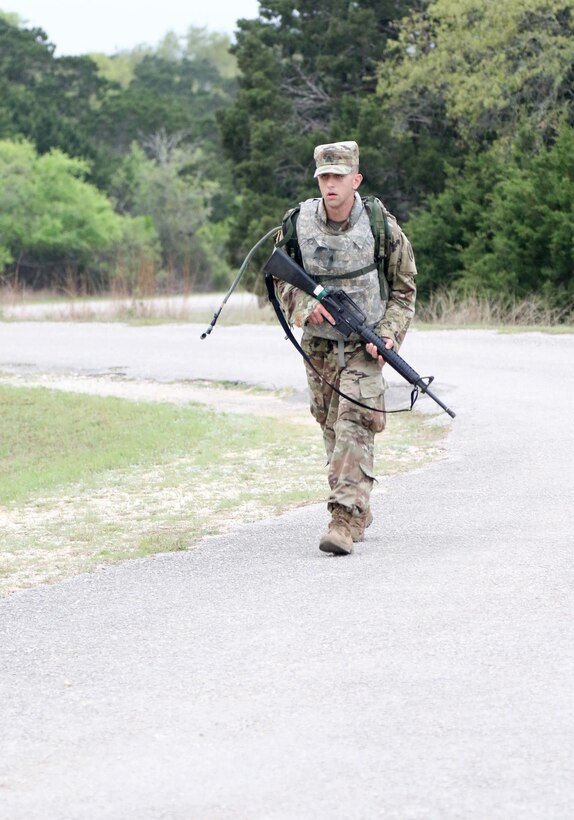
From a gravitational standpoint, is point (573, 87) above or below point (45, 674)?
above

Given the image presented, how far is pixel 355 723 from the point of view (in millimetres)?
4488

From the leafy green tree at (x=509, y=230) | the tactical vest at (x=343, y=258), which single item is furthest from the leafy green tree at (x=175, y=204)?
the tactical vest at (x=343, y=258)

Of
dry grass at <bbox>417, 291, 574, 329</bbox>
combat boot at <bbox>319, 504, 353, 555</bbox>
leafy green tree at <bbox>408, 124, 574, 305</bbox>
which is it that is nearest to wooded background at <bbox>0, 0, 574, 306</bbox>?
leafy green tree at <bbox>408, 124, 574, 305</bbox>

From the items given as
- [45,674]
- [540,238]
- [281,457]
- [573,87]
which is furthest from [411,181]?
[45,674]

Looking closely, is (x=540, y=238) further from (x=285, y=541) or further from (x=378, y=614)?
(x=378, y=614)

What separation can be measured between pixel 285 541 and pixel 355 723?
3.13 metres

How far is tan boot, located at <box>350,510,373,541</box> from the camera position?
7.23m

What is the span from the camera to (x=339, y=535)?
23.2ft

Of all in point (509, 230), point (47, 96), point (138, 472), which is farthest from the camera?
point (47, 96)

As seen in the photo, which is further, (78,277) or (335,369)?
(78,277)

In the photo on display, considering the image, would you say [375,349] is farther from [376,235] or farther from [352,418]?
[376,235]

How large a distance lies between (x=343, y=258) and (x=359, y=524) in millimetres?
1328

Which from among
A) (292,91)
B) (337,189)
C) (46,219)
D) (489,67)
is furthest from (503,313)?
(46,219)

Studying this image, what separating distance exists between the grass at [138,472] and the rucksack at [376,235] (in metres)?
1.67
